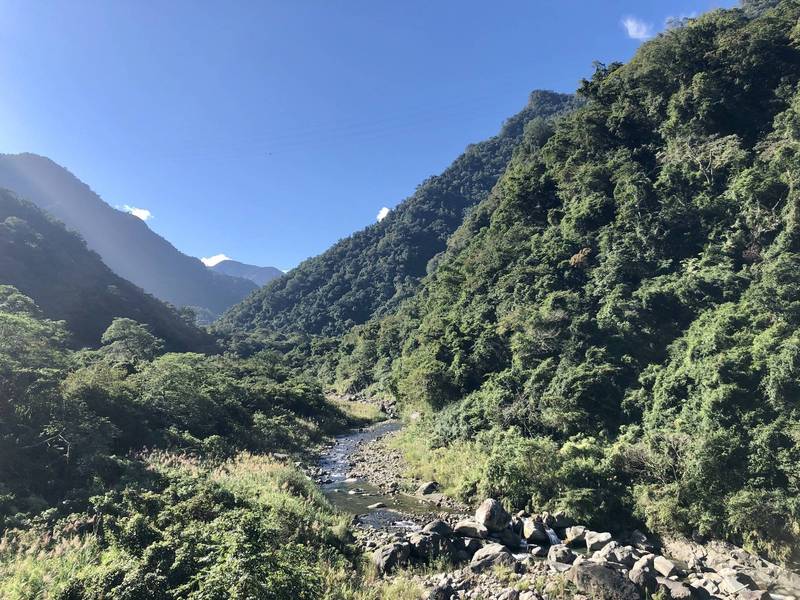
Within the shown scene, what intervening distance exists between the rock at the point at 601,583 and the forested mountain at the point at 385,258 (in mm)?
109324

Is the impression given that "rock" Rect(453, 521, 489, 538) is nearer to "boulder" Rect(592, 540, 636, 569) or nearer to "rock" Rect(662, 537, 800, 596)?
"boulder" Rect(592, 540, 636, 569)

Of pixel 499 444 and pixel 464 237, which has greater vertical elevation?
pixel 464 237

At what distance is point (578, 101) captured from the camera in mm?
136500

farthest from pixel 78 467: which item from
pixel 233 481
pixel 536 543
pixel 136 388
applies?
pixel 536 543

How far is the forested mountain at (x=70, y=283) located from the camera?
7175 cm

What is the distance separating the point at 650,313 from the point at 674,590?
19.2 m

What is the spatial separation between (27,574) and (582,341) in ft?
93.9

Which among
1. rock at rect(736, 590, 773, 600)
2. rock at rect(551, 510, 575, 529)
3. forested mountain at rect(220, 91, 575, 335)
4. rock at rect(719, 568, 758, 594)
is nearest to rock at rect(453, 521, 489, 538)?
rock at rect(551, 510, 575, 529)

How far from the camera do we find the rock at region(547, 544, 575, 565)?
1516 cm

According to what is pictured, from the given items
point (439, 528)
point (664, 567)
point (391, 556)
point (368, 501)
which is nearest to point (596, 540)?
point (664, 567)

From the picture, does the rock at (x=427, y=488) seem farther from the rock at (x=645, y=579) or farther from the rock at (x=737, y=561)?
the rock at (x=645, y=579)

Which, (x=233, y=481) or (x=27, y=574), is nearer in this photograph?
(x=27, y=574)

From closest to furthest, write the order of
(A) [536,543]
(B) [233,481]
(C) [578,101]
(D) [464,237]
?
(A) [536,543] < (B) [233,481] < (D) [464,237] < (C) [578,101]

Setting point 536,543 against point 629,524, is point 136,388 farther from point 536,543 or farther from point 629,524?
point 629,524
